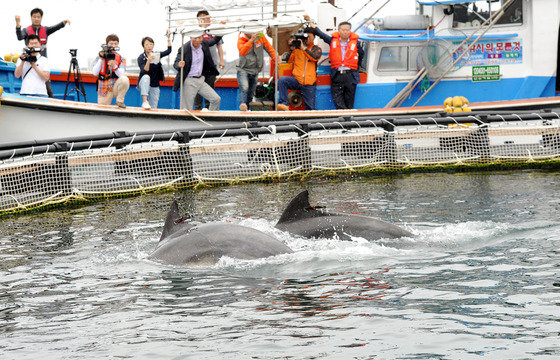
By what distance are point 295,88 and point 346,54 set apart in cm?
146

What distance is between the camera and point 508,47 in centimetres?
1967

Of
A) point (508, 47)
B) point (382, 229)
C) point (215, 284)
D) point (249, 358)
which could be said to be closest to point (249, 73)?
point (508, 47)

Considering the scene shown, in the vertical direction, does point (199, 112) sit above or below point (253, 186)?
above

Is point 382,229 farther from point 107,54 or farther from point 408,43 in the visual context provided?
point 408,43

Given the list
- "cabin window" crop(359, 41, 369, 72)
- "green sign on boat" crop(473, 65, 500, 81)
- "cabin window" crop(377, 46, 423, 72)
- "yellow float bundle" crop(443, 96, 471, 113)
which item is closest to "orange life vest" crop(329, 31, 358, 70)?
"cabin window" crop(359, 41, 369, 72)

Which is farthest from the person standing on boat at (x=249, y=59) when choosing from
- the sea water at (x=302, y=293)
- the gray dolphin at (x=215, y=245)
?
Answer: the gray dolphin at (x=215, y=245)

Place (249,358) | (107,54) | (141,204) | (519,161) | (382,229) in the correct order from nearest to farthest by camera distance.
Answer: (249,358) → (382,229) → (141,204) → (519,161) → (107,54)

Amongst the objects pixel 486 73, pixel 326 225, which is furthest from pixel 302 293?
pixel 486 73

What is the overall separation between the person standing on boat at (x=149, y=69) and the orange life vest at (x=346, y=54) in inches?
146

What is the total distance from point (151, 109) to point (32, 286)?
421 inches

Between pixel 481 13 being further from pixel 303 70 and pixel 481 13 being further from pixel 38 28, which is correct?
pixel 38 28

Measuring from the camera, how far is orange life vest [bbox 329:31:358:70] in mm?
18766

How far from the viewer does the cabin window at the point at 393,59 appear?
20.0 m

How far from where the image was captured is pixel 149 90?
19.3 m
